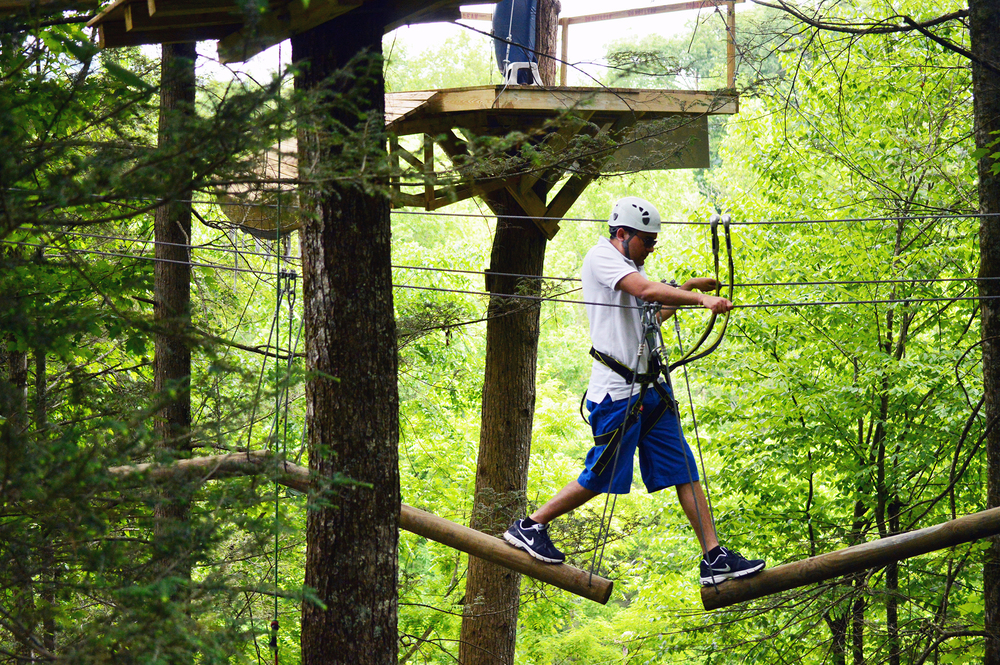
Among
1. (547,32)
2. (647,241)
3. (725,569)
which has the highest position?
(547,32)

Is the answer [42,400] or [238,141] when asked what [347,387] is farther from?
[238,141]

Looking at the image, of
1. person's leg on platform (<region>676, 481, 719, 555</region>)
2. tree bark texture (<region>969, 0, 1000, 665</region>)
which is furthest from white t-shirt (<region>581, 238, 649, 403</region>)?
tree bark texture (<region>969, 0, 1000, 665</region>)

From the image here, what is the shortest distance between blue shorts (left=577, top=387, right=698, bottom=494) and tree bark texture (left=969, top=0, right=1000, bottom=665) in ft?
6.36

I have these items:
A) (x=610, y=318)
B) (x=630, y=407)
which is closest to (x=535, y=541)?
(x=630, y=407)

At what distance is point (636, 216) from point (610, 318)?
0.48 m

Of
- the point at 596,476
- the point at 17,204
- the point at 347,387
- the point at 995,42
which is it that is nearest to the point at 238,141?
the point at 17,204

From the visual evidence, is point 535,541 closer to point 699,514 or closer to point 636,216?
point 699,514

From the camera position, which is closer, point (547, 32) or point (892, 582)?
point (547, 32)

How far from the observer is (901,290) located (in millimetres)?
8242

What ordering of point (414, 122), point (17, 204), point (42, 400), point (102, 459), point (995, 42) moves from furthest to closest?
point (414, 122)
point (995, 42)
point (42, 400)
point (102, 459)
point (17, 204)

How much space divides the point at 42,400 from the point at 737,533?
7.21 meters

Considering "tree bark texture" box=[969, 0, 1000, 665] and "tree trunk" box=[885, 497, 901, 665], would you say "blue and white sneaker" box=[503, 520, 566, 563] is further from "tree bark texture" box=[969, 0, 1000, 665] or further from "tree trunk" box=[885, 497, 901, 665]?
"tree trunk" box=[885, 497, 901, 665]

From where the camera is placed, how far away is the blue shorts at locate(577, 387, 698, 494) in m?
4.01

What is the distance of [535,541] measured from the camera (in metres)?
4.20
